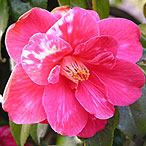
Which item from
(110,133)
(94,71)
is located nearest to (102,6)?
(94,71)

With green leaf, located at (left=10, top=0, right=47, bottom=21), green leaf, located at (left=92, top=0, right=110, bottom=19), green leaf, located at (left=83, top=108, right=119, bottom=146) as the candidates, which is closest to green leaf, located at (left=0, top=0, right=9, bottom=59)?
green leaf, located at (left=10, top=0, right=47, bottom=21)

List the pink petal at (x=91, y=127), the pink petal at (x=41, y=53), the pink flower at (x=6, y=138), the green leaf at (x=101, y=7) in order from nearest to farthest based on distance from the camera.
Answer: the pink petal at (x=41, y=53) < the pink petal at (x=91, y=127) < the green leaf at (x=101, y=7) < the pink flower at (x=6, y=138)

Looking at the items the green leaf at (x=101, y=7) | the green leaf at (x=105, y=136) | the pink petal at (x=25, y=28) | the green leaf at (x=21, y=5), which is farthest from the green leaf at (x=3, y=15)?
the green leaf at (x=105, y=136)

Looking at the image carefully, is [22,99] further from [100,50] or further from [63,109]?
[100,50]

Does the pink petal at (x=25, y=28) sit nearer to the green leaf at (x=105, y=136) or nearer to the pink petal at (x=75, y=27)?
the pink petal at (x=75, y=27)

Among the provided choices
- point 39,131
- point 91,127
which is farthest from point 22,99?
point 39,131

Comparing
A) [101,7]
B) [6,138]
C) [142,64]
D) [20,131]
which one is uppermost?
[101,7]

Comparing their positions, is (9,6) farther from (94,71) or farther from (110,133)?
(110,133)
